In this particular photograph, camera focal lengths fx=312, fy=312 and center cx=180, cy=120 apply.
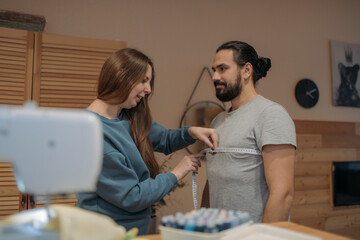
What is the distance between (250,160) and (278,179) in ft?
0.55

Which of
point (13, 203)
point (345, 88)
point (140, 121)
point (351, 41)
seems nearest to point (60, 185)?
point (140, 121)

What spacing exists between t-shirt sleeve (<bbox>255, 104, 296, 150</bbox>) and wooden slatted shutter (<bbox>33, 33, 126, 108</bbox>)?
1471mm

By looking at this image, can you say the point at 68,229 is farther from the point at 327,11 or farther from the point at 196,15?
the point at 327,11

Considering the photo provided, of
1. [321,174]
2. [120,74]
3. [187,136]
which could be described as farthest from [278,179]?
[321,174]

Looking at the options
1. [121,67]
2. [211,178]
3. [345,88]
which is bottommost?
[211,178]

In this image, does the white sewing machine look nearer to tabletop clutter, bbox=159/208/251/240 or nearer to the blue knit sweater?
tabletop clutter, bbox=159/208/251/240

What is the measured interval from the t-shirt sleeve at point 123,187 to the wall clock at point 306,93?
9.25 ft

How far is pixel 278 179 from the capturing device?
137cm

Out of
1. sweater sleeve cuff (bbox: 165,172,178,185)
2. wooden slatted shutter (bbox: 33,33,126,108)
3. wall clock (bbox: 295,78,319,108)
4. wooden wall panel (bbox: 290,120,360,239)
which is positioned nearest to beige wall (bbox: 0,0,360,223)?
wall clock (bbox: 295,78,319,108)

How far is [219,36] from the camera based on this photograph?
133 inches

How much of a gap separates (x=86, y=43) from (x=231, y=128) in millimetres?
1469

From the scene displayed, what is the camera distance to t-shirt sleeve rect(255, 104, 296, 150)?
4.52 feet

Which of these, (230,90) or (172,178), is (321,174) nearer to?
(230,90)

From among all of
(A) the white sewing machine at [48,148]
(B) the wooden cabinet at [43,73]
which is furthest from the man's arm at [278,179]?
(B) the wooden cabinet at [43,73]
